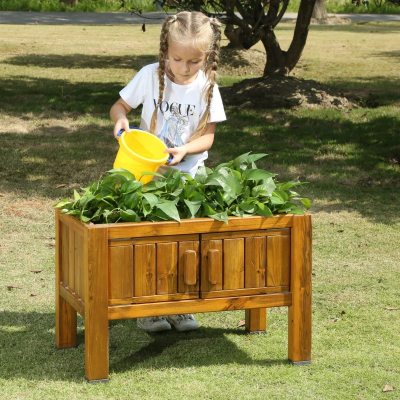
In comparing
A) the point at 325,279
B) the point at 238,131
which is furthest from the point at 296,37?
the point at 325,279

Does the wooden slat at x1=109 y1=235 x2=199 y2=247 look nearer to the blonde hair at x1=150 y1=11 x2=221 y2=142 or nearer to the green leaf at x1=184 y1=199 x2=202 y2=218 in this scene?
the green leaf at x1=184 y1=199 x2=202 y2=218

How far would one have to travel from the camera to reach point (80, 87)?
13.8 meters

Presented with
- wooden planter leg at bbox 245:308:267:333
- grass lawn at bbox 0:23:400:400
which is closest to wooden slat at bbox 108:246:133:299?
grass lawn at bbox 0:23:400:400

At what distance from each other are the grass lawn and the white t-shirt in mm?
1188

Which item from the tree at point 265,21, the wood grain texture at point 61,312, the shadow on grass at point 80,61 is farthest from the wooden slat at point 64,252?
the shadow on grass at point 80,61

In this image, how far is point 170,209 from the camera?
12.2ft

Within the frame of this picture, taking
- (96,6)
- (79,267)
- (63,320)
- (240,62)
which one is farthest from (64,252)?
(96,6)

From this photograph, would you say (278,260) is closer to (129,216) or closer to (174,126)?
(129,216)

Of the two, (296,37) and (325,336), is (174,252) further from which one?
(296,37)

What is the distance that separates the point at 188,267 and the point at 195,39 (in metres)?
1.20

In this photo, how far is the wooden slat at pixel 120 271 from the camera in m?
3.68

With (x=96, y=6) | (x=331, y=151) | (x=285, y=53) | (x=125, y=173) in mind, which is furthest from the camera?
(x=96, y=6)

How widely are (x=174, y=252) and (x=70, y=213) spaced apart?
22.4 inches

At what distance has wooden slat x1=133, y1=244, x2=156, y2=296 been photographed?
12.2ft
